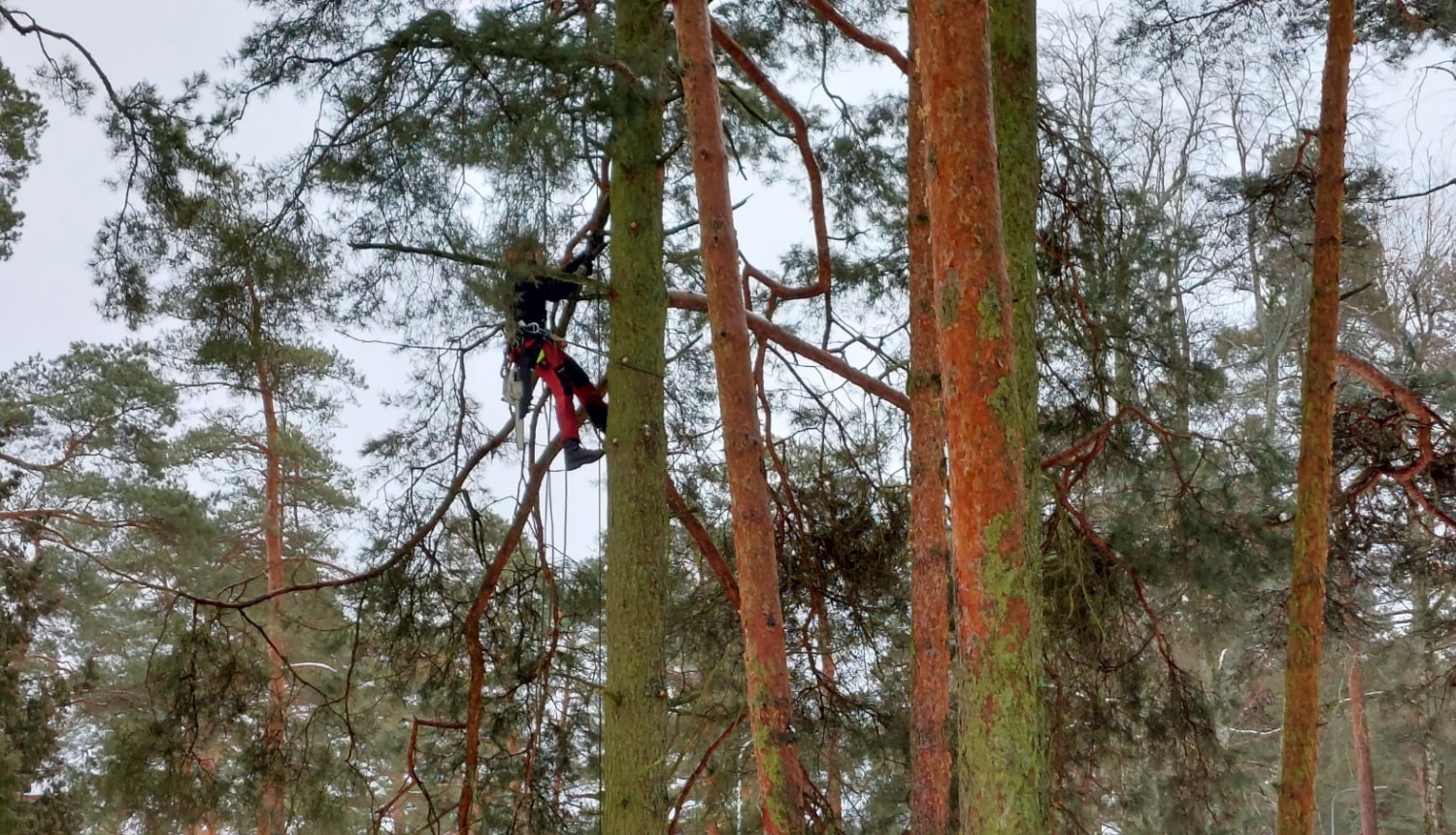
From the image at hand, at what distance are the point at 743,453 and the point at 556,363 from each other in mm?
1164

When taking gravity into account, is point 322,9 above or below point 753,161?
below

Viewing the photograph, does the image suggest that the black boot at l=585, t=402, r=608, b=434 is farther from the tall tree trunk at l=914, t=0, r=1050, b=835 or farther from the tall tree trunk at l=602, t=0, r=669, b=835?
the tall tree trunk at l=914, t=0, r=1050, b=835

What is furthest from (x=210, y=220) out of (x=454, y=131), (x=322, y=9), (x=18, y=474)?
(x=18, y=474)

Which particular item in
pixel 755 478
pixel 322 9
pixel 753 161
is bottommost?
pixel 755 478

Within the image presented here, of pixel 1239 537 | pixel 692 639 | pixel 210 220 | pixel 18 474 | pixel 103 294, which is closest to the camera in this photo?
pixel 210 220

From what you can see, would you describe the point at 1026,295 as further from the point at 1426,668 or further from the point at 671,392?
the point at 1426,668

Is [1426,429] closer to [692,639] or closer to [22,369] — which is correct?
[692,639]

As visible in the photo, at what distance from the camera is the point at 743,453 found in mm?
4023

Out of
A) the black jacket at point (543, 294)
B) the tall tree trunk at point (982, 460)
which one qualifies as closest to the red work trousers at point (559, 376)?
the black jacket at point (543, 294)

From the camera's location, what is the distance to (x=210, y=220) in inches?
194

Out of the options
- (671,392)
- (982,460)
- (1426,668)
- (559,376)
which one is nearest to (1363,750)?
(1426,668)

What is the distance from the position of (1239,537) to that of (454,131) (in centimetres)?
484

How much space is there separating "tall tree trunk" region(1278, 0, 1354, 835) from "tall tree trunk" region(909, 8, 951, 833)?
1.47 meters

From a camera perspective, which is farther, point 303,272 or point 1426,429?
point 1426,429
